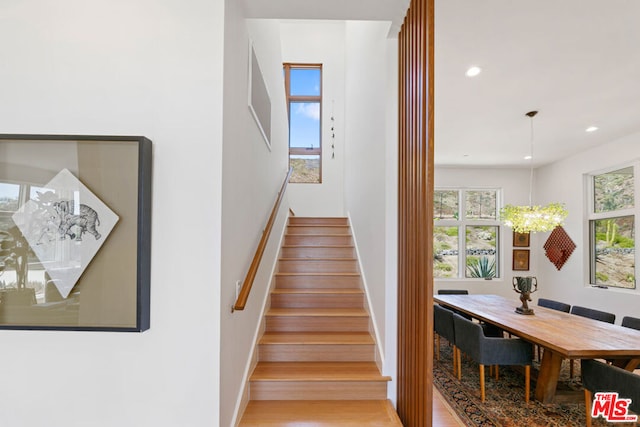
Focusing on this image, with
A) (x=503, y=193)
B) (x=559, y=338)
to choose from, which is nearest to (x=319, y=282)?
(x=559, y=338)

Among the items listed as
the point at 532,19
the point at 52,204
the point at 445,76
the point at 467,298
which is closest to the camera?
the point at 52,204

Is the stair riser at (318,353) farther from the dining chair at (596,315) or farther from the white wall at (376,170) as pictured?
the dining chair at (596,315)

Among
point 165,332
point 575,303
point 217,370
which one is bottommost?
point 575,303

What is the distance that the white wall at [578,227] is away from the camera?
5281 millimetres

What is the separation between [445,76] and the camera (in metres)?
3.53

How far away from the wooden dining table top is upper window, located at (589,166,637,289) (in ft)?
7.42

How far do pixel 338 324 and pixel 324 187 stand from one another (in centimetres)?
395

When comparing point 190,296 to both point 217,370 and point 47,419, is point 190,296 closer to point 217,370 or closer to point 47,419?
point 217,370

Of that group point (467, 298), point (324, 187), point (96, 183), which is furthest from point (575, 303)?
point (96, 183)

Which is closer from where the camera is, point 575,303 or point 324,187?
point 575,303

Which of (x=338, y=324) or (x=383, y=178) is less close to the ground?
(x=383, y=178)

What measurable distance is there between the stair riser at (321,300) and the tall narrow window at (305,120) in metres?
3.65

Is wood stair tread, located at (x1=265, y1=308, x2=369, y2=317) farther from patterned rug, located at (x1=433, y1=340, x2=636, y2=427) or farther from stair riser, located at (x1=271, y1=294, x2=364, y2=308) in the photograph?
patterned rug, located at (x1=433, y1=340, x2=636, y2=427)

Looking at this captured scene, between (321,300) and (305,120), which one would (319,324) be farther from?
(305,120)
